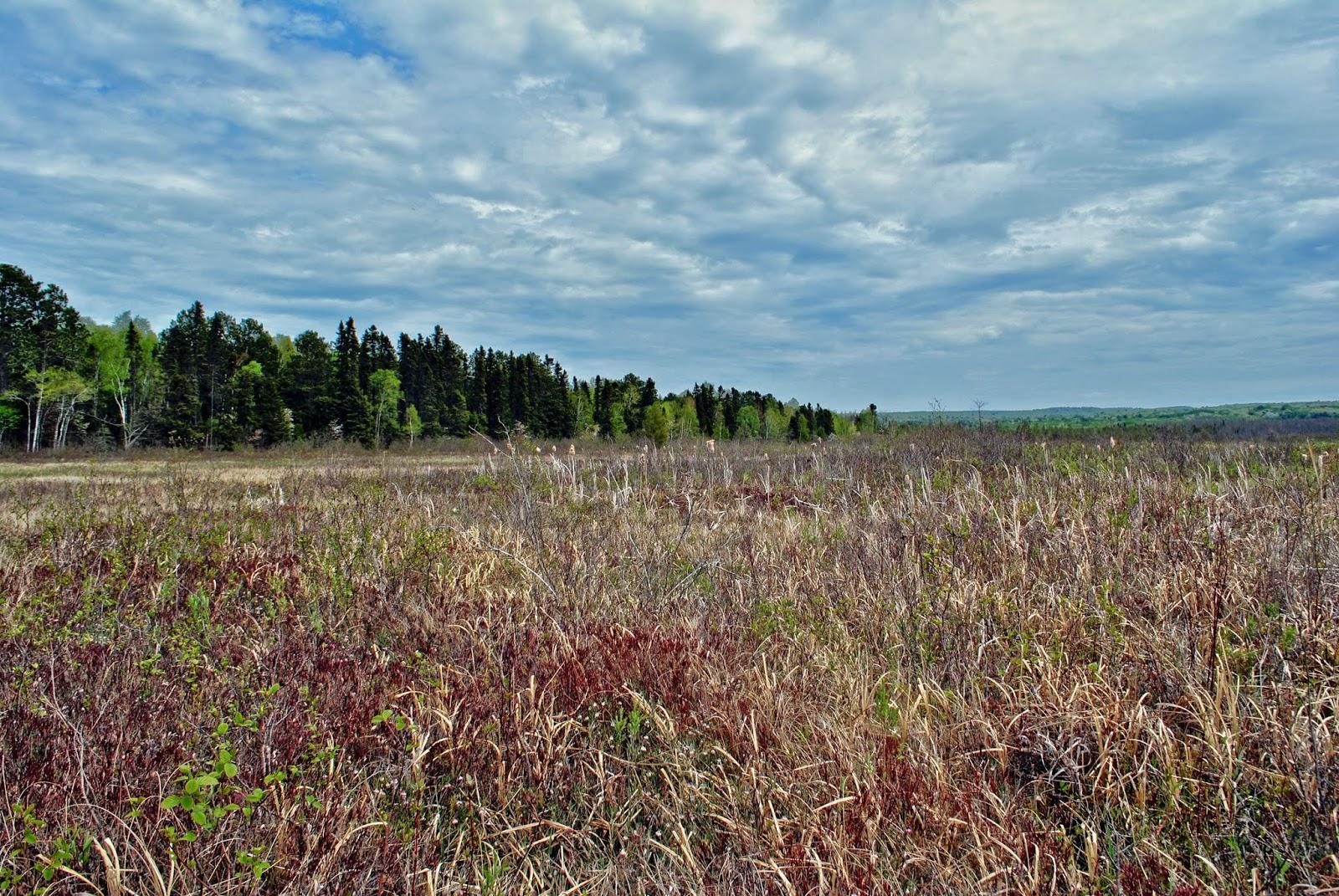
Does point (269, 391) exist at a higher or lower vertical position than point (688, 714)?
higher

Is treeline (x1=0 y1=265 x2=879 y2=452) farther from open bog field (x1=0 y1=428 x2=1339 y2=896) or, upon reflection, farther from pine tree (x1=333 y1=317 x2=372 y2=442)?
open bog field (x1=0 y1=428 x2=1339 y2=896)

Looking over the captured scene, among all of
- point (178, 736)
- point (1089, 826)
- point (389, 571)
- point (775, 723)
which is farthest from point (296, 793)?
point (389, 571)

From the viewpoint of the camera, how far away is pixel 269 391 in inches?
2095

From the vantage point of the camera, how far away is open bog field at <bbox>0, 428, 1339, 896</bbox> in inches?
89.3

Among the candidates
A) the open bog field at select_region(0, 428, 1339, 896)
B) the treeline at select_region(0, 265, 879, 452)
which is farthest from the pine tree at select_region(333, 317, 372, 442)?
the open bog field at select_region(0, 428, 1339, 896)

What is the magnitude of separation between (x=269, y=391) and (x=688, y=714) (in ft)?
192

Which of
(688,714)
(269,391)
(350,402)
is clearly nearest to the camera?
(688,714)

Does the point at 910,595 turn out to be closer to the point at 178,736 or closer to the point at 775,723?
the point at 775,723

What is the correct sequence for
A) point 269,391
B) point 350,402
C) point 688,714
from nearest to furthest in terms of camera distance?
point 688,714 → point 269,391 → point 350,402

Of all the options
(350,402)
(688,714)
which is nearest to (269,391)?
(350,402)

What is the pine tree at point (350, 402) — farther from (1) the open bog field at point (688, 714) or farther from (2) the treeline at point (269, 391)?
(1) the open bog field at point (688, 714)

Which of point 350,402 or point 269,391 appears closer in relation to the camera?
point 269,391

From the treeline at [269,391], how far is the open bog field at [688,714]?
15.3 meters

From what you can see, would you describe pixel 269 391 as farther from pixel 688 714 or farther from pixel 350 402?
pixel 688 714
